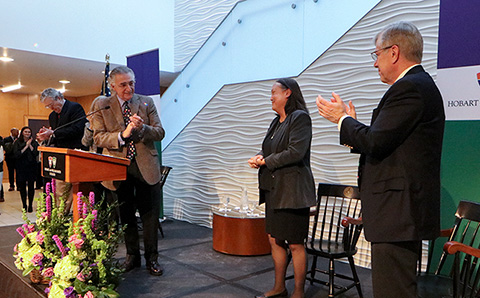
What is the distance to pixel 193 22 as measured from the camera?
6.32m

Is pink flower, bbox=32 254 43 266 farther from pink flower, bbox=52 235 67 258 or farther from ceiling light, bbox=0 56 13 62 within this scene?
ceiling light, bbox=0 56 13 62

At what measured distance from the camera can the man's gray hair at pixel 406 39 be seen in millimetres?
1589

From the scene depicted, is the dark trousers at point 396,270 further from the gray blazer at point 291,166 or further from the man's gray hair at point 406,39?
the gray blazer at point 291,166

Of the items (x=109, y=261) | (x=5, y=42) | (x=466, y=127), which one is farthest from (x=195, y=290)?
(x=5, y=42)

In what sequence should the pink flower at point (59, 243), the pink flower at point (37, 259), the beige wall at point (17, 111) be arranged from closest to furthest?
the pink flower at point (59, 243), the pink flower at point (37, 259), the beige wall at point (17, 111)

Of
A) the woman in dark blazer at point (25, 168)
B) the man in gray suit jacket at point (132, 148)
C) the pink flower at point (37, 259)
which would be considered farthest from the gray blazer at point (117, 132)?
the woman in dark blazer at point (25, 168)

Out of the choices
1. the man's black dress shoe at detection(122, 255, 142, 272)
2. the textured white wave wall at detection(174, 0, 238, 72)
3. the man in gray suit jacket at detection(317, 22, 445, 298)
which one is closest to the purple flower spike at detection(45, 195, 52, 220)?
the man's black dress shoe at detection(122, 255, 142, 272)

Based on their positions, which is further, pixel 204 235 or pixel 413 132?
pixel 204 235

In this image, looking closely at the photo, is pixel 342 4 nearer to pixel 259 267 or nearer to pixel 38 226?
pixel 259 267

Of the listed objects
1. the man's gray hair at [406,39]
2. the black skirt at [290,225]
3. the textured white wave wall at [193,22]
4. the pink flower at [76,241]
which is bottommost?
the pink flower at [76,241]

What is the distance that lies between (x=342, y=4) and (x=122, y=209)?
291 centimetres

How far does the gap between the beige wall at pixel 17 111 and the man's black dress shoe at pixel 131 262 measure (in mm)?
10035

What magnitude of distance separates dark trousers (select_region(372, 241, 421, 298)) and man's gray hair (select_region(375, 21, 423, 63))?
31.3 inches

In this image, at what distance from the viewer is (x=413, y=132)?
1549mm
